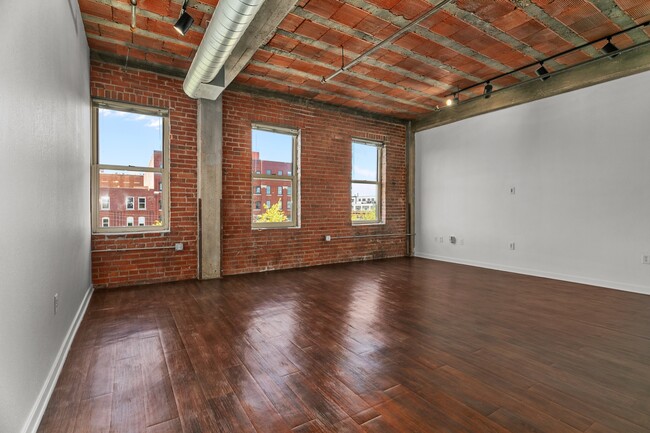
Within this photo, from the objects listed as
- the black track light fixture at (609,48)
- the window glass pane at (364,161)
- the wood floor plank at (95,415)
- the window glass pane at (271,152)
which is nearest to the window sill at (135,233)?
the window glass pane at (271,152)

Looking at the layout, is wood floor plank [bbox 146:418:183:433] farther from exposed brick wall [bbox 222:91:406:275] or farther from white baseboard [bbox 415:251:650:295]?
white baseboard [bbox 415:251:650:295]

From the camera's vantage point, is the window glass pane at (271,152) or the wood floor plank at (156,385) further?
the window glass pane at (271,152)

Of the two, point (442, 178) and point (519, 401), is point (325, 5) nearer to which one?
point (519, 401)

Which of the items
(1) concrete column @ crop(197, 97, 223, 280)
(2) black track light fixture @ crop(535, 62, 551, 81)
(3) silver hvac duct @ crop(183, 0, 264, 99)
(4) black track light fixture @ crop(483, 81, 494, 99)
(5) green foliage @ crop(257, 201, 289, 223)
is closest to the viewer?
(3) silver hvac duct @ crop(183, 0, 264, 99)

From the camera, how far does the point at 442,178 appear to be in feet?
22.3

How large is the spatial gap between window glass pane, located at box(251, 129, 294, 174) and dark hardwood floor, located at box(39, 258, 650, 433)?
7.90ft

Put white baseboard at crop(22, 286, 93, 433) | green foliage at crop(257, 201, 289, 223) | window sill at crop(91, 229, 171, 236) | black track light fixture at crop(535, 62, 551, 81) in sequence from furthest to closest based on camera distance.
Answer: green foliage at crop(257, 201, 289, 223) → black track light fixture at crop(535, 62, 551, 81) → window sill at crop(91, 229, 171, 236) → white baseboard at crop(22, 286, 93, 433)

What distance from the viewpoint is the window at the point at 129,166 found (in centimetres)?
425

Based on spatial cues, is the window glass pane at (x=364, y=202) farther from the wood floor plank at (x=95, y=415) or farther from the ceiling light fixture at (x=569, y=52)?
the wood floor plank at (x=95, y=415)

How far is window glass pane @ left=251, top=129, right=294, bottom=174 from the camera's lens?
215 inches

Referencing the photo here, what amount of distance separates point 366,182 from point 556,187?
3341 mm

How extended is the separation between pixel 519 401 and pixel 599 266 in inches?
155

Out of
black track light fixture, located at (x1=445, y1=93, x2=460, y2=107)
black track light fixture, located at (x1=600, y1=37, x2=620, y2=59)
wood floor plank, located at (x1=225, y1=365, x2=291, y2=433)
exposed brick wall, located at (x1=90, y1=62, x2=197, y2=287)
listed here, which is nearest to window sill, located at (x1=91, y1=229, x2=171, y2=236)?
exposed brick wall, located at (x1=90, y1=62, x2=197, y2=287)

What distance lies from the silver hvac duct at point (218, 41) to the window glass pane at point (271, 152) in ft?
4.01
